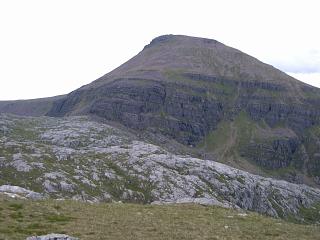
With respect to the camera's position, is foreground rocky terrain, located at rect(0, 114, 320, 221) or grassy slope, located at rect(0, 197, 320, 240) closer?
grassy slope, located at rect(0, 197, 320, 240)

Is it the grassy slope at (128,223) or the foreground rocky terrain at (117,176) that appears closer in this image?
the grassy slope at (128,223)

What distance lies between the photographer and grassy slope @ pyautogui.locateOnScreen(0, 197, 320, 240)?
29406 millimetres

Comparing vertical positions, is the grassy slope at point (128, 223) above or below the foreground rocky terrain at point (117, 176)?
above

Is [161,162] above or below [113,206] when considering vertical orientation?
below

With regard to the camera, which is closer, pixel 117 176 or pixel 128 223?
pixel 128 223

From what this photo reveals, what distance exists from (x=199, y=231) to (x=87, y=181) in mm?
109592

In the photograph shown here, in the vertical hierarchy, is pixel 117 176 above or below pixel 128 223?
below

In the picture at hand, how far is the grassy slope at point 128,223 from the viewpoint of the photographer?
29.4 meters

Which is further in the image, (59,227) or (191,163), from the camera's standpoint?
(191,163)

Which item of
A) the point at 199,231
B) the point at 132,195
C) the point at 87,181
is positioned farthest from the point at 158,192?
the point at 199,231

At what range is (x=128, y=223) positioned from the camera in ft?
109

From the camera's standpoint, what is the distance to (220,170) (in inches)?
7785

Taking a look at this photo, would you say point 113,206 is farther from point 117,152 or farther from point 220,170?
point 220,170

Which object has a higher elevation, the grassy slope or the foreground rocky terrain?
the grassy slope
